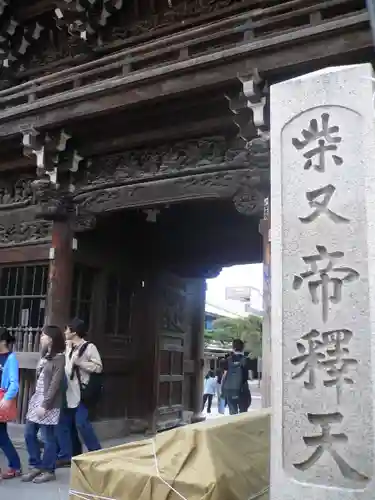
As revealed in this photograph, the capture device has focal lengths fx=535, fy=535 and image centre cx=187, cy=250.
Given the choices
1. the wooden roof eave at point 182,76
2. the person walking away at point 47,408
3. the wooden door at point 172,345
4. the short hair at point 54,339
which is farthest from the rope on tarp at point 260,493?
the wooden door at point 172,345

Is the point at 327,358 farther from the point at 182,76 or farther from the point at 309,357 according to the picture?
the point at 182,76

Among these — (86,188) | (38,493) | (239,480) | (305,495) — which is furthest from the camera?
(86,188)

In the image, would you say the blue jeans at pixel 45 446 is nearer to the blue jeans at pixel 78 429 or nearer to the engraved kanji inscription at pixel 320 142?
the blue jeans at pixel 78 429

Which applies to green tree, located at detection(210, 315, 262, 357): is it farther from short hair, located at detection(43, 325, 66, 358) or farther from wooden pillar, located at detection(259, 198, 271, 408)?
short hair, located at detection(43, 325, 66, 358)

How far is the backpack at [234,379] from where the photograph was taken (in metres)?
8.27

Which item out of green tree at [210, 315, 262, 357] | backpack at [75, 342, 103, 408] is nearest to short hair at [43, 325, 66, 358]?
backpack at [75, 342, 103, 408]

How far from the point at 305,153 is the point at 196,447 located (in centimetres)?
194

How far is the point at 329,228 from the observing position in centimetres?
306

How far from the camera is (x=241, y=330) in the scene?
34.4 m

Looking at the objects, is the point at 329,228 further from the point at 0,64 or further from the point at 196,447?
the point at 0,64

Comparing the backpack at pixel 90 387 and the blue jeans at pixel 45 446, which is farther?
the backpack at pixel 90 387

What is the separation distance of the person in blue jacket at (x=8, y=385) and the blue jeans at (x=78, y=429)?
0.54 metres

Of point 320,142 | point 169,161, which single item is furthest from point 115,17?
point 320,142

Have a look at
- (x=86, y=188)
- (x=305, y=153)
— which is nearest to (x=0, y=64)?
(x=86, y=188)
